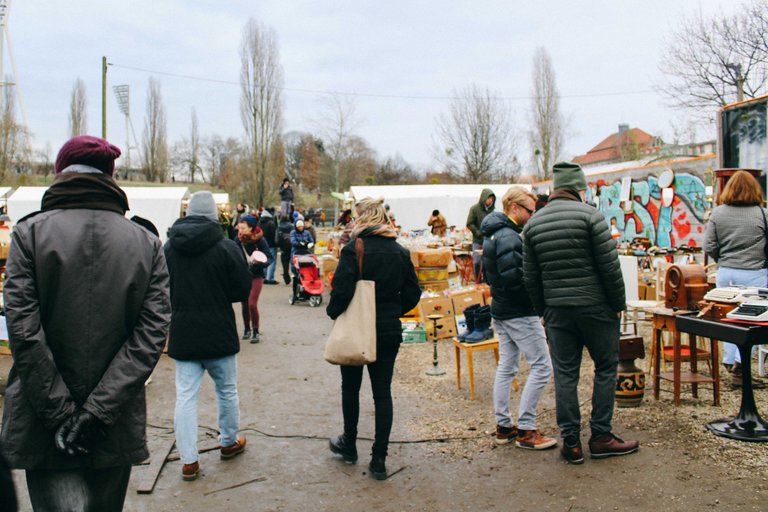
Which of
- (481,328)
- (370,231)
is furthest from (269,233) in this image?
(370,231)

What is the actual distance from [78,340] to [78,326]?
5 centimetres

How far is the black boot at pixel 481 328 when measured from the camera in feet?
21.3

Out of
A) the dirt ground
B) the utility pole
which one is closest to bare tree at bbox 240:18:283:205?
the utility pole

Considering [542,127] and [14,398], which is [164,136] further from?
[14,398]

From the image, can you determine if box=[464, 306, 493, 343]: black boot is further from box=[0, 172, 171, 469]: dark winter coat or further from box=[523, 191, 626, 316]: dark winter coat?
box=[0, 172, 171, 469]: dark winter coat

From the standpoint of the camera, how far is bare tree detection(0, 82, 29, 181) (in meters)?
37.2

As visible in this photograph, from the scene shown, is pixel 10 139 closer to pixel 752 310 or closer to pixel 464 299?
pixel 464 299

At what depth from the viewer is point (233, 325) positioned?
4703mm

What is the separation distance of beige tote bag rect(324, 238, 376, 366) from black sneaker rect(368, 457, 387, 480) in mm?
714

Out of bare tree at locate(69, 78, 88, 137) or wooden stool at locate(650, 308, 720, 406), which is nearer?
wooden stool at locate(650, 308, 720, 406)

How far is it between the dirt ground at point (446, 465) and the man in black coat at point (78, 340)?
174 centimetres

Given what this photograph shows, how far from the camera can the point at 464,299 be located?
30.6 ft

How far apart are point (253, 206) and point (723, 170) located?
113 feet

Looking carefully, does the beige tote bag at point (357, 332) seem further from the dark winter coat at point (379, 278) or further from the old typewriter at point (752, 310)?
the old typewriter at point (752, 310)
